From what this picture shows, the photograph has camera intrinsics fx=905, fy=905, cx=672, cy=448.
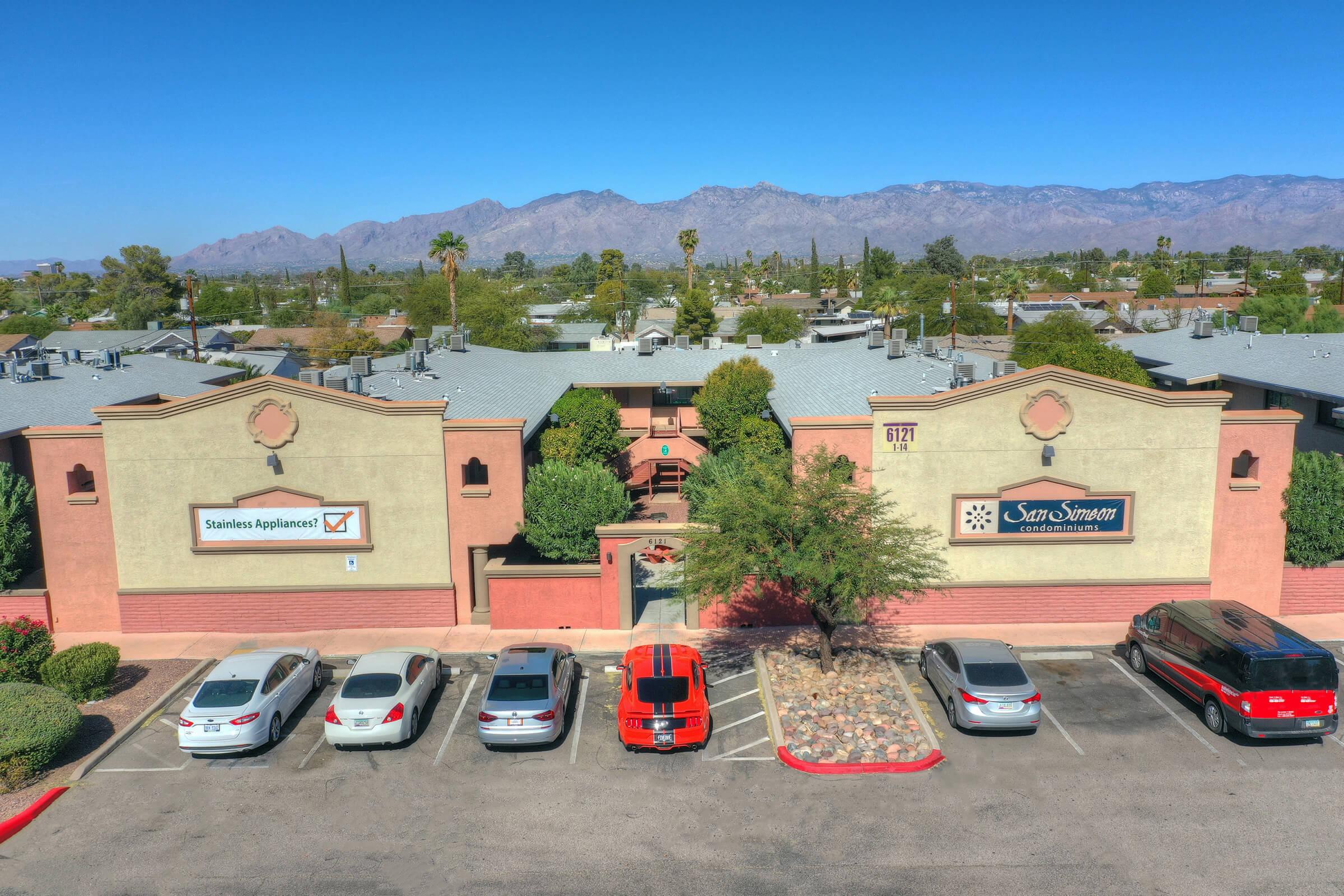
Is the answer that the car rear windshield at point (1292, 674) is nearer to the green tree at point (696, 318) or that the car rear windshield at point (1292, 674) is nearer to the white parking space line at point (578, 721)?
the white parking space line at point (578, 721)

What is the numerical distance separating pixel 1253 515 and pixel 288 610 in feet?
88.2

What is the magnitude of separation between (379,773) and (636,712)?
5.21 m

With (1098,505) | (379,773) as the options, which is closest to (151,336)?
(379,773)

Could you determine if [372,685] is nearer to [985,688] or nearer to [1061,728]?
[985,688]

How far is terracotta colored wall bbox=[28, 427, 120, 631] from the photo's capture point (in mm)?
25078

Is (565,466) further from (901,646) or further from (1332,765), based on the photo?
(1332,765)

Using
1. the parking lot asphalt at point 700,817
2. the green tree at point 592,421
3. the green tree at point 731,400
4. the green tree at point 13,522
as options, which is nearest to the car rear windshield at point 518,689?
the parking lot asphalt at point 700,817

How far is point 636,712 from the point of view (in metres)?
18.2

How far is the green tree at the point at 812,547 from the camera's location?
1983cm

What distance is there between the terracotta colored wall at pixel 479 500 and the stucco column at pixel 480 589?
0.15m

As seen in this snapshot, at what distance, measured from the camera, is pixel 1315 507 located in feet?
80.0

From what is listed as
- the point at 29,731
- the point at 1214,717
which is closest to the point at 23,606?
the point at 29,731

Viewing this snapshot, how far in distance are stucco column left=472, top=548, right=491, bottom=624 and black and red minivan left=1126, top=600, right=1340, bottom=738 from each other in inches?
682

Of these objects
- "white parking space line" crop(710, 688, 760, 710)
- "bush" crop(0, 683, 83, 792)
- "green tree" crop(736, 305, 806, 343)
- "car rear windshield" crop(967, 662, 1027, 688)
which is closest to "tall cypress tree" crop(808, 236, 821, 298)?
"green tree" crop(736, 305, 806, 343)
